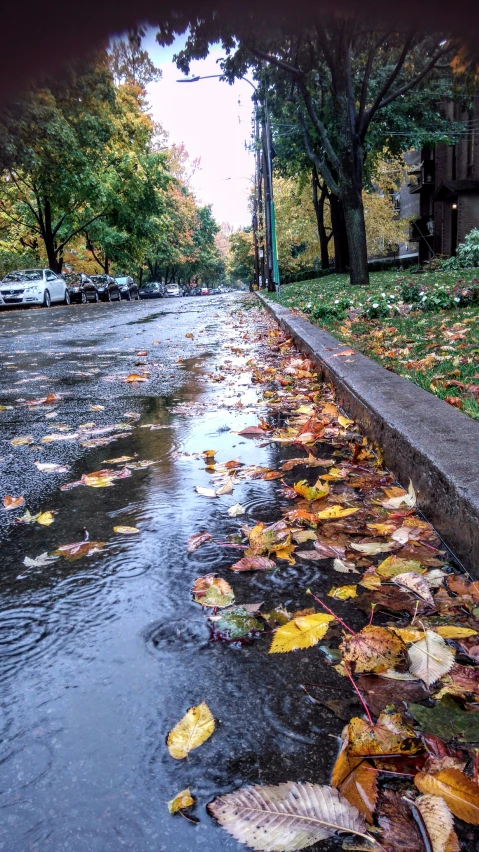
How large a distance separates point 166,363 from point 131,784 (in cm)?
668

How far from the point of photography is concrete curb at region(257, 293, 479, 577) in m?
1.96

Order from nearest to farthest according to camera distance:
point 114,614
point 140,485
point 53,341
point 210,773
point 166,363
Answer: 1. point 210,773
2. point 114,614
3. point 140,485
4. point 166,363
5. point 53,341

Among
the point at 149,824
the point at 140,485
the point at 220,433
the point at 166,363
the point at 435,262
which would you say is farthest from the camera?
the point at 435,262

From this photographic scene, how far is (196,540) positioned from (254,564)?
0.99 ft

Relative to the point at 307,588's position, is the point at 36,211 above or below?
above

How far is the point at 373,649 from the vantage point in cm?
154

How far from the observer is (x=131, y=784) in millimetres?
1163

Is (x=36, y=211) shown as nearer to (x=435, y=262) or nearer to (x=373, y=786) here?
(x=435, y=262)

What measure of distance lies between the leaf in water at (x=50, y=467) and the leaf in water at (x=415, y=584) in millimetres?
1983

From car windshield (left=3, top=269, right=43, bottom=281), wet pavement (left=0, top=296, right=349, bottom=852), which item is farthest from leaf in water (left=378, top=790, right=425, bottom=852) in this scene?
car windshield (left=3, top=269, right=43, bottom=281)

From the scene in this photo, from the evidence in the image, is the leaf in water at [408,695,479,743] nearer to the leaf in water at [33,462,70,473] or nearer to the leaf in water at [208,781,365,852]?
the leaf in water at [208,781,365,852]

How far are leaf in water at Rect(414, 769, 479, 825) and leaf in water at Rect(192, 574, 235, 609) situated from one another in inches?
32.3

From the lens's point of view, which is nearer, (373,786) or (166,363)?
(373,786)

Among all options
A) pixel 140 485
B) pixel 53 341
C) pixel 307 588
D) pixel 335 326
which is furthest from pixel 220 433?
pixel 53 341
